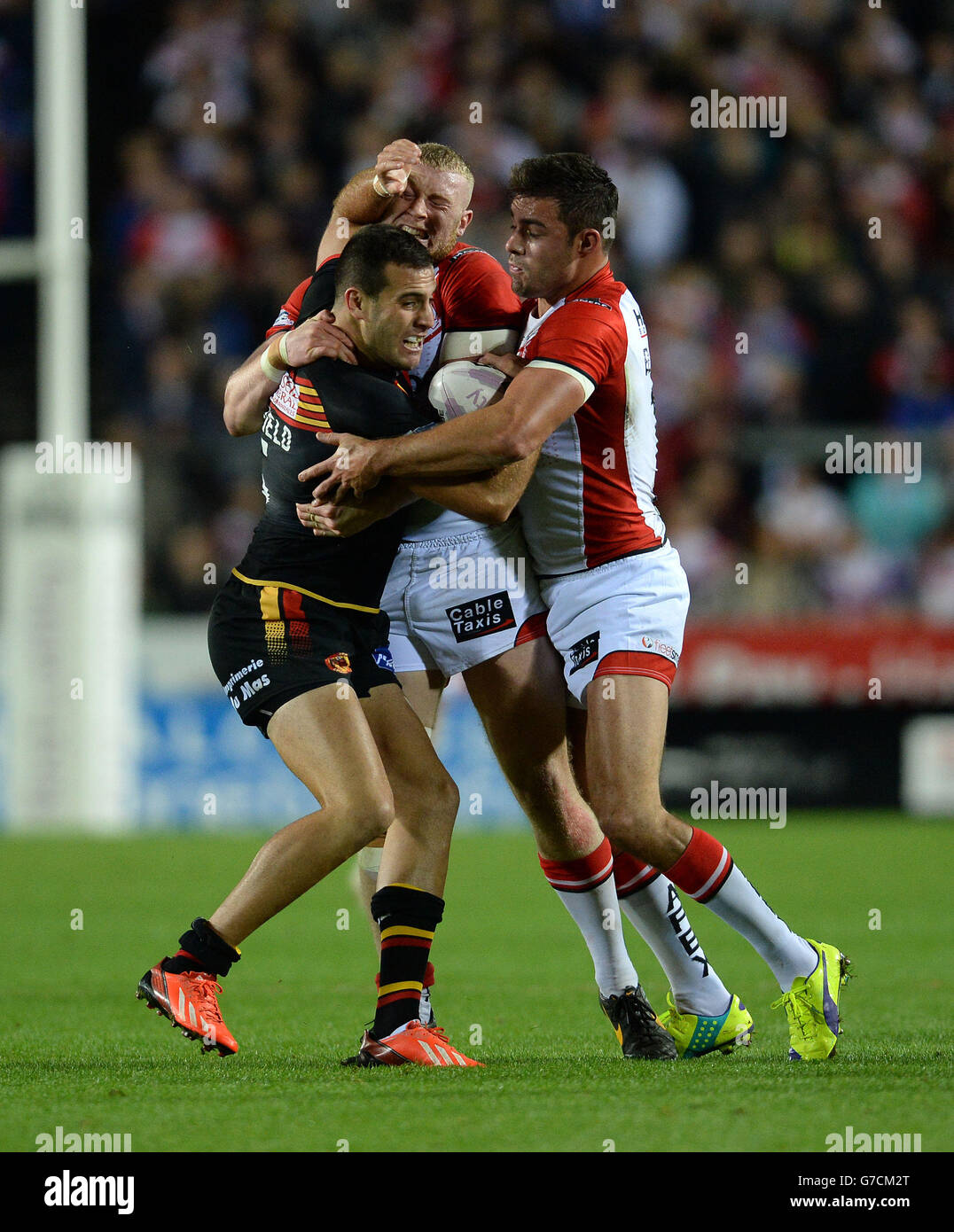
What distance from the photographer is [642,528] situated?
5223 millimetres

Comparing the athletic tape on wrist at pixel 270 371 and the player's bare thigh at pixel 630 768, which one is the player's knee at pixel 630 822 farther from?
the athletic tape on wrist at pixel 270 371

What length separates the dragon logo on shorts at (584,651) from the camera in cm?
502

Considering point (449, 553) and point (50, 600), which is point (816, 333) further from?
point (449, 553)

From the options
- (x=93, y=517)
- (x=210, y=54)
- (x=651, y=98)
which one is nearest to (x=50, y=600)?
(x=93, y=517)

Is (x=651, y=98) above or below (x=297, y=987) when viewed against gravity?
above

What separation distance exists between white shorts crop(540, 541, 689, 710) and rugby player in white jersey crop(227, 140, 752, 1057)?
100 mm

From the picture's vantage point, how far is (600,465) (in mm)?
5141

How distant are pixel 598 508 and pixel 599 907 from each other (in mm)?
1137

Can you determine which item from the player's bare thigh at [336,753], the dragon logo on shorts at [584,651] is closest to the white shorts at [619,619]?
the dragon logo on shorts at [584,651]

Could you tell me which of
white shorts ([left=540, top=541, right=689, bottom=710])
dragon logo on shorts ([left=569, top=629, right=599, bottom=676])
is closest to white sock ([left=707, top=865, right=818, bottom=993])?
white shorts ([left=540, top=541, right=689, bottom=710])

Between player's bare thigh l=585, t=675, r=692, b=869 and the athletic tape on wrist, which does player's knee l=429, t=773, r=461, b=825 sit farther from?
the athletic tape on wrist

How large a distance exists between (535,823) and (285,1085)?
1.15 metres

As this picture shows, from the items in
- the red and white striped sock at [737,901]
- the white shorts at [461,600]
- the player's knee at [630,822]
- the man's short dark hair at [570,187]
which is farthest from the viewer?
the white shorts at [461,600]

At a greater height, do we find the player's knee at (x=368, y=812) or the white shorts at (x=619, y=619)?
the white shorts at (x=619, y=619)
